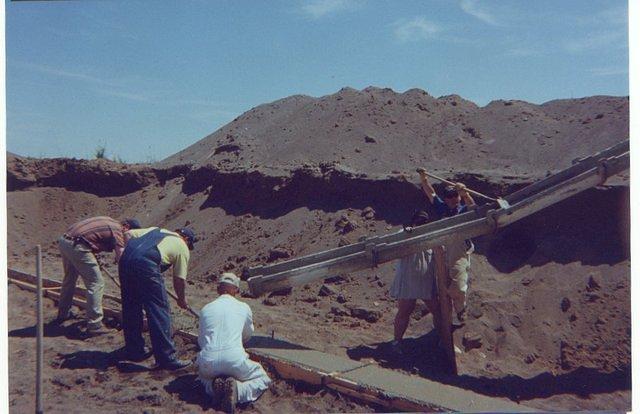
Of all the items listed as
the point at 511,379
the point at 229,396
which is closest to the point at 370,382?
the point at 229,396

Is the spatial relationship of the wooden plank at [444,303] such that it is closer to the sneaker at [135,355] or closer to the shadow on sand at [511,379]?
the shadow on sand at [511,379]

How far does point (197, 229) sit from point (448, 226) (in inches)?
305

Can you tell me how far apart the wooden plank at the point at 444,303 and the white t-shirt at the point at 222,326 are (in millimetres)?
1977

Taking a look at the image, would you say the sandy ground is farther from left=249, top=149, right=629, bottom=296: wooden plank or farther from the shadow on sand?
left=249, top=149, right=629, bottom=296: wooden plank

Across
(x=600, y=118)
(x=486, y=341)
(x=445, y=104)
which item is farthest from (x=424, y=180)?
(x=445, y=104)

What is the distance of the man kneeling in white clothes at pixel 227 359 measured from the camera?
491 centimetres

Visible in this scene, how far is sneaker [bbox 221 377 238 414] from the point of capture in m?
4.85

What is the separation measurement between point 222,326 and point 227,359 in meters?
0.27

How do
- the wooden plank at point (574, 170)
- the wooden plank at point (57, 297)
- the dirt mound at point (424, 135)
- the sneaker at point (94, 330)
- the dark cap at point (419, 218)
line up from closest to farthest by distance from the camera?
the wooden plank at point (574, 170) < the dark cap at point (419, 218) < the sneaker at point (94, 330) < the wooden plank at point (57, 297) < the dirt mound at point (424, 135)

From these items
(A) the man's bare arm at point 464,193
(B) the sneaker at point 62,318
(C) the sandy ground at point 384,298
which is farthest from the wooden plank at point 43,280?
(A) the man's bare arm at point 464,193

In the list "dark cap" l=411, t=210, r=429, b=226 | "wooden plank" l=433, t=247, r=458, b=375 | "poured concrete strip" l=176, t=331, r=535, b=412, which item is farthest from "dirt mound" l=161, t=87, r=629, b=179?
"poured concrete strip" l=176, t=331, r=535, b=412

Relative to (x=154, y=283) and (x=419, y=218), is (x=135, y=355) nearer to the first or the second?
(x=154, y=283)

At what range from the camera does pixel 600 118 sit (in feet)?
37.1
